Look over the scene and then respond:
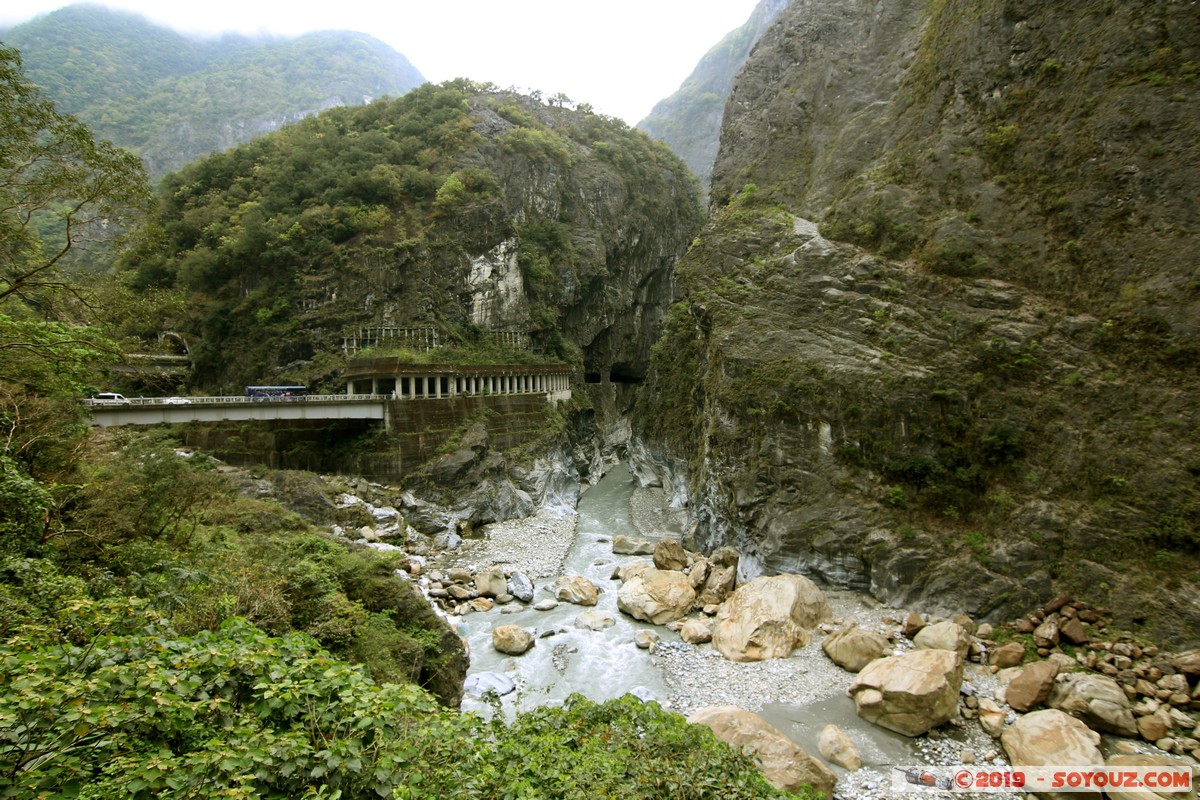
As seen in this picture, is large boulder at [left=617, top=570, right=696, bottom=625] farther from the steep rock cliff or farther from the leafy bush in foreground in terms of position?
the leafy bush in foreground

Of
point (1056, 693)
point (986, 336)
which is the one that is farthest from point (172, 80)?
point (1056, 693)

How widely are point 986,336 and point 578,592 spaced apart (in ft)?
56.6

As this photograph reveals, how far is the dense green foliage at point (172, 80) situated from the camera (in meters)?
68.2

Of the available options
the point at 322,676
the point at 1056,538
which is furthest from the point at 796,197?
the point at 322,676

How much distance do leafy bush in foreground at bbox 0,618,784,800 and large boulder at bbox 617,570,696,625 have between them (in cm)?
1203

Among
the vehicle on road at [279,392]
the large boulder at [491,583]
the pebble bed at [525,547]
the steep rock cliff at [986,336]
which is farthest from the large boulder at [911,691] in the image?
the vehicle on road at [279,392]

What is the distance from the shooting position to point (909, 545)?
59.5 feet

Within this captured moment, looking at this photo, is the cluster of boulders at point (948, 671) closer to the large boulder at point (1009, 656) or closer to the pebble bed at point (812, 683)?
the large boulder at point (1009, 656)

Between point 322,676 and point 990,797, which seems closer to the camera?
point 322,676

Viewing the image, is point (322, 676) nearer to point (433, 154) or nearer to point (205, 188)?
point (433, 154)

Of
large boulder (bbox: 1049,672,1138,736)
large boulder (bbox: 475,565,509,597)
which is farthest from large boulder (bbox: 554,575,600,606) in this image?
large boulder (bbox: 1049,672,1138,736)

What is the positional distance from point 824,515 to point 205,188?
48.0 m

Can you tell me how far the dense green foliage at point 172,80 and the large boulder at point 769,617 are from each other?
7407cm

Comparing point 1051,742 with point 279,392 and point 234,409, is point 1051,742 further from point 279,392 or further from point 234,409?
point 279,392
